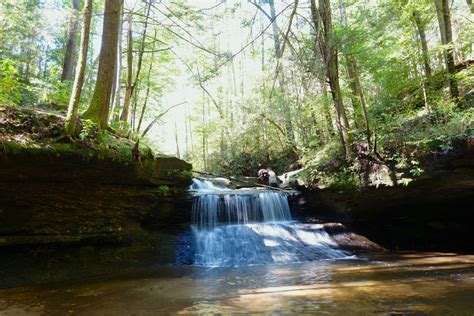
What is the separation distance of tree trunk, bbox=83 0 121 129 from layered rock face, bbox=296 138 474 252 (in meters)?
6.45

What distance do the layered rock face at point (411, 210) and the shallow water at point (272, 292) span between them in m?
2.10

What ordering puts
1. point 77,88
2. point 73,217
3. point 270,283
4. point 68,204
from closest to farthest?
point 270,283
point 77,88
point 68,204
point 73,217

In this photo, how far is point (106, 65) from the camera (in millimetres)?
6492

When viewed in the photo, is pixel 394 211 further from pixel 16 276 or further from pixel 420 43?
pixel 16 276

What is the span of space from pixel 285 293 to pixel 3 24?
13.4 m

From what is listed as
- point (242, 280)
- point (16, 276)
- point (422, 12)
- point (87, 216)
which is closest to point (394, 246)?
point (242, 280)

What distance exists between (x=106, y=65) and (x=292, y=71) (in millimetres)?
3803

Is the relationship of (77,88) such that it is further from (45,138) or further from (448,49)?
(448,49)

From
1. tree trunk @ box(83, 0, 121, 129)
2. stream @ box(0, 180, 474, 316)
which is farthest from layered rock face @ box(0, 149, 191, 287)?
tree trunk @ box(83, 0, 121, 129)

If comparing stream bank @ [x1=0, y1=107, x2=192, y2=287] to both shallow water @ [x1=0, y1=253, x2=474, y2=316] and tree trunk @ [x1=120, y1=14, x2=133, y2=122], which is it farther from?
tree trunk @ [x1=120, y1=14, x2=133, y2=122]

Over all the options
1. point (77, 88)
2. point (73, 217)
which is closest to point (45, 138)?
point (77, 88)

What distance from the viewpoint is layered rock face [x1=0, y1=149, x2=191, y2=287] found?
5.64 m

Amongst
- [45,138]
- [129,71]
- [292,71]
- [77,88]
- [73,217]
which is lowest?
[73,217]

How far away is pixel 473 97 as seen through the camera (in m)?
8.92
